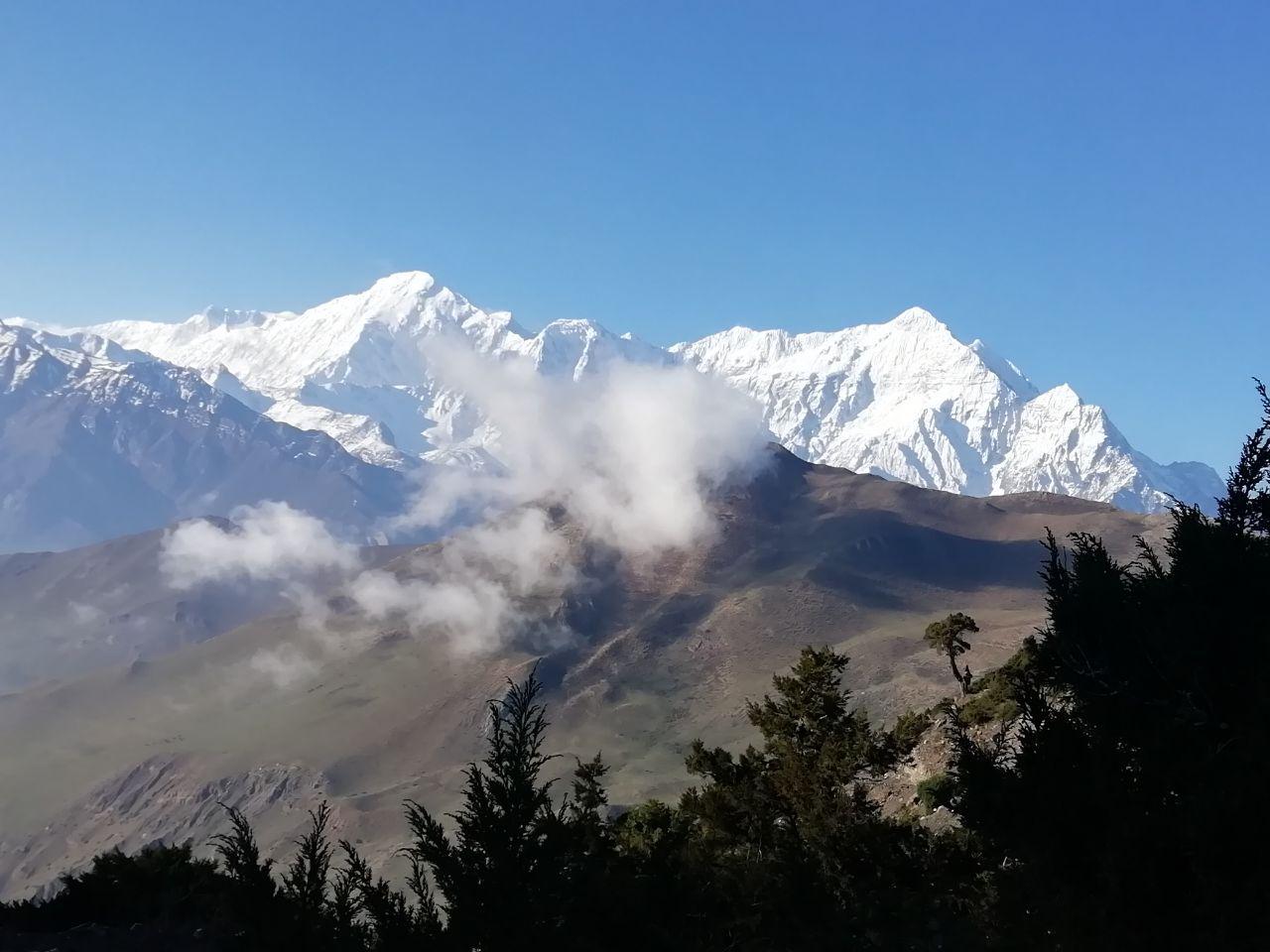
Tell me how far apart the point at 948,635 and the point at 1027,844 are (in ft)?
163

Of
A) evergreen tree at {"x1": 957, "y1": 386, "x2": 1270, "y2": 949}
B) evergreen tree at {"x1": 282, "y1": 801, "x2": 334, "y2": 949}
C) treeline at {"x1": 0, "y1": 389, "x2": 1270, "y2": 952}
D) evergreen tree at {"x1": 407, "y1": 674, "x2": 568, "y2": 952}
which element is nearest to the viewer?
evergreen tree at {"x1": 957, "y1": 386, "x2": 1270, "y2": 949}

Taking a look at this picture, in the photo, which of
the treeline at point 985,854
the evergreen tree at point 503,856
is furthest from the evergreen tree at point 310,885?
the evergreen tree at point 503,856

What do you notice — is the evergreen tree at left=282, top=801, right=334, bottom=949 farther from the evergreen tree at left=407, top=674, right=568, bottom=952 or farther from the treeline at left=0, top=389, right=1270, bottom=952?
the evergreen tree at left=407, top=674, right=568, bottom=952

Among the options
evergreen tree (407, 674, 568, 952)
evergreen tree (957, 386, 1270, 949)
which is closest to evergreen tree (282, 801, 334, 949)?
evergreen tree (407, 674, 568, 952)

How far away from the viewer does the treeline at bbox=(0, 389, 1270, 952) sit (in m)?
15.9

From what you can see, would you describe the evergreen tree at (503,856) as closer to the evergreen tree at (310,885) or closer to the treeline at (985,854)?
the treeline at (985,854)

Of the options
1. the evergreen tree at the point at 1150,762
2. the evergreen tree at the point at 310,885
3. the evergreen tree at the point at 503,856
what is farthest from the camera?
the evergreen tree at the point at 310,885

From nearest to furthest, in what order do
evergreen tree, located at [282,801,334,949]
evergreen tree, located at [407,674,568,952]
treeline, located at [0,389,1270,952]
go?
1. treeline, located at [0,389,1270,952]
2. evergreen tree, located at [407,674,568,952]
3. evergreen tree, located at [282,801,334,949]

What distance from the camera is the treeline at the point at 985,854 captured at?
15.9m

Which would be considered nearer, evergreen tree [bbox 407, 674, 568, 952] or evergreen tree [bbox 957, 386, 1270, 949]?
evergreen tree [bbox 957, 386, 1270, 949]

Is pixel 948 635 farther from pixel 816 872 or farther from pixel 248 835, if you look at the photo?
pixel 248 835

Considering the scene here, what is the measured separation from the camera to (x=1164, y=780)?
693 inches

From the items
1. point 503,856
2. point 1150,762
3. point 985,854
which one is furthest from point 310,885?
point 1150,762

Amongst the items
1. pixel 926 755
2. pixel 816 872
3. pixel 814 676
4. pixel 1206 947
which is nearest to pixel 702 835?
pixel 814 676
